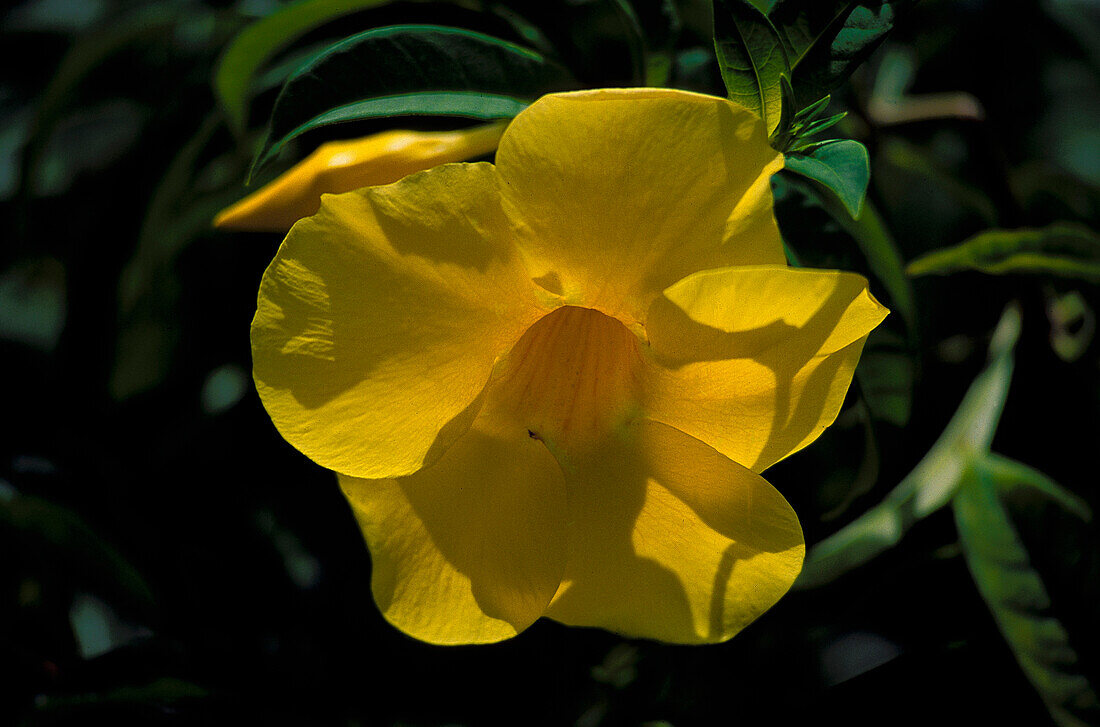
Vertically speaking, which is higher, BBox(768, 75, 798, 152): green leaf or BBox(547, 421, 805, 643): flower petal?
BBox(768, 75, 798, 152): green leaf

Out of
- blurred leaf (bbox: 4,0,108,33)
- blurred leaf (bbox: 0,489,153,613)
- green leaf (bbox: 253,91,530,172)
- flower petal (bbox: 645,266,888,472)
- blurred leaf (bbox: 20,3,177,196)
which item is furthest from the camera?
blurred leaf (bbox: 4,0,108,33)

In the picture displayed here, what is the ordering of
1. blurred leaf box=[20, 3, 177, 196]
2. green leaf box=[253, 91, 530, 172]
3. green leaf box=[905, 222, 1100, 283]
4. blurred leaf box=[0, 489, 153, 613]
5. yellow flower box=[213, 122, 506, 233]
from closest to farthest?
green leaf box=[253, 91, 530, 172] < yellow flower box=[213, 122, 506, 233] < green leaf box=[905, 222, 1100, 283] < blurred leaf box=[0, 489, 153, 613] < blurred leaf box=[20, 3, 177, 196]

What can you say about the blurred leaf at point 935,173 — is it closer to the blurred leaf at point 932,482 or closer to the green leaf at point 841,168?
the blurred leaf at point 932,482

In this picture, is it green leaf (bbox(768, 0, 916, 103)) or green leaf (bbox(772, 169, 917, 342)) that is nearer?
green leaf (bbox(768, 0, 916, 103))

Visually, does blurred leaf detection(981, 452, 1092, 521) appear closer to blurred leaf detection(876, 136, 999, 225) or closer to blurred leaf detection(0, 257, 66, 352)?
blurred leaf detection(876, 136, 999, 225)

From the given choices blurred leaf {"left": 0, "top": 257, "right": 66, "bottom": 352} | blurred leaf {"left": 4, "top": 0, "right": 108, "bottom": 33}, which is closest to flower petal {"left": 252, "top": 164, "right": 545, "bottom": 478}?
blurred leaf {"left": 0, "top": 257, "right": 66, "bottom": 352}

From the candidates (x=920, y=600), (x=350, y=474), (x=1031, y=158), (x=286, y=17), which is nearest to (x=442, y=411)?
(x=350, y=474)

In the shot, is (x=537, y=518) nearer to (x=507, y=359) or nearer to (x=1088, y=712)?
(x=507, y=359)
